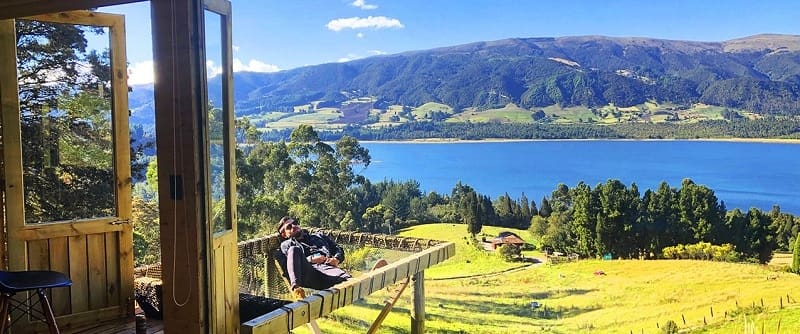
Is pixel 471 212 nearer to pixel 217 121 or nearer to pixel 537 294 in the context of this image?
pixel 537 294

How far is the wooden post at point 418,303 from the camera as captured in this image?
425 cm

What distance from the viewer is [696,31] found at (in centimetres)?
629

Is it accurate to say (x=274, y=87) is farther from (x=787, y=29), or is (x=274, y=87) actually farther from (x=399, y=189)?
(x=787, y=29)

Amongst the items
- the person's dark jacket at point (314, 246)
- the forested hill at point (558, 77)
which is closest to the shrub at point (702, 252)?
the forested hill at point (558, 77)

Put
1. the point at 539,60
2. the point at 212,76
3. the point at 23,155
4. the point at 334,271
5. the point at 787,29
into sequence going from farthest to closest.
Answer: the point at 539,60
the point at 787,29
the point at 334,271
the point at 23,155
the point at 212,76

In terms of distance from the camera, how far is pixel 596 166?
6.00 meters

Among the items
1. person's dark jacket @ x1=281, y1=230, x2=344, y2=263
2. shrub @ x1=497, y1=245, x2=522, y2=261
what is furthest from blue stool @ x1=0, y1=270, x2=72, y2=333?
shrub @ x1=497, y1=245, x2=522, y2=261

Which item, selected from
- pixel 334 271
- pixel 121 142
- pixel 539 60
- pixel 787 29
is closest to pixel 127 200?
pixel 121 142

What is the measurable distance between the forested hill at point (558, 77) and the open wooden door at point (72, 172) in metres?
2.16

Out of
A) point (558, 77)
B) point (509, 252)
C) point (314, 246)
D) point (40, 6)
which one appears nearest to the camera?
point (40, 6)

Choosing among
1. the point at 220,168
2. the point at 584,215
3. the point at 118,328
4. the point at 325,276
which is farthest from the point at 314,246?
the point at 584,215

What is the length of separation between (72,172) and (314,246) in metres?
1.57

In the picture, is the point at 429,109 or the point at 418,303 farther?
the point at 429,109

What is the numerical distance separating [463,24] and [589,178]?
2867 mm
